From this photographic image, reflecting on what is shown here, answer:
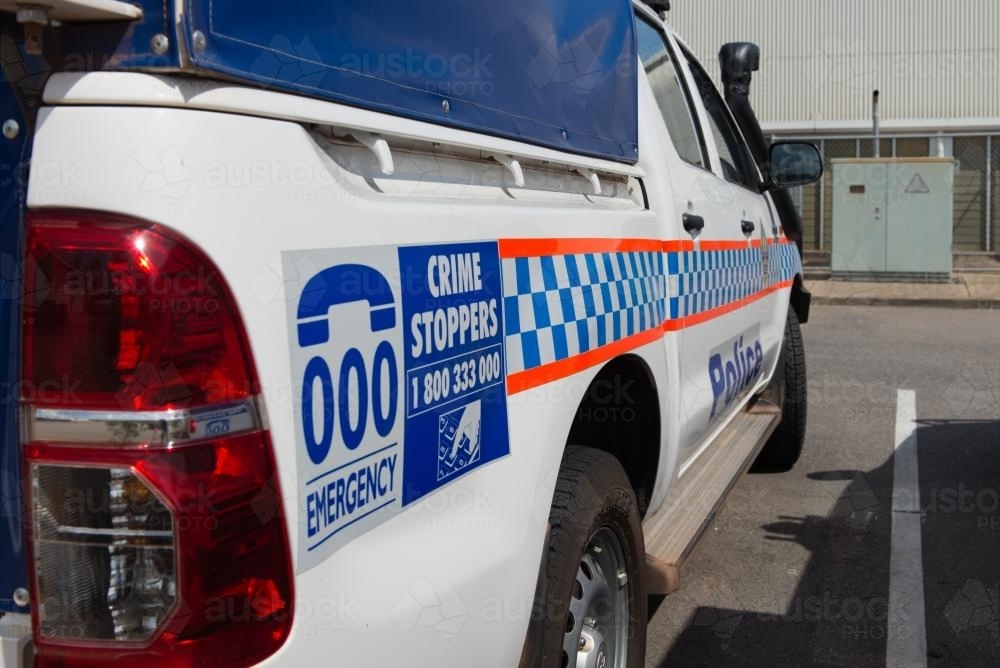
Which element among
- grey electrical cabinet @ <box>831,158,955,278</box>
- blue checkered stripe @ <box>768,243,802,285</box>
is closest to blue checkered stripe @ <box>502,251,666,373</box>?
blue checkered stripe @ <box>768,243,802,285</box>

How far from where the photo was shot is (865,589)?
4.09 m

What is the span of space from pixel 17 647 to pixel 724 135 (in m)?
3.92

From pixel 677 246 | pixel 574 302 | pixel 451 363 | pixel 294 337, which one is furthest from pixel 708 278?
pixel 294 337

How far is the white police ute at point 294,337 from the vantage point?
1.34 metres

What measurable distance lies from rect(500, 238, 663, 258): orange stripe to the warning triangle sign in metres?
13.0

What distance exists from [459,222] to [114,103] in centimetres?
70

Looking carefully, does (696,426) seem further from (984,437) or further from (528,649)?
(984,437)

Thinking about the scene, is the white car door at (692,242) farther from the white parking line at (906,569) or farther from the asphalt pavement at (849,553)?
the white parking line at (906,569)

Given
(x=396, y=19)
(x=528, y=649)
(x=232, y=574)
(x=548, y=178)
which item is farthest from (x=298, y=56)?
(x=528, y=649)

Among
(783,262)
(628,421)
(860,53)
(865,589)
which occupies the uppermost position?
(860,53)

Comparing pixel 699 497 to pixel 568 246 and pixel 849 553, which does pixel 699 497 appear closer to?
pixel 849 553

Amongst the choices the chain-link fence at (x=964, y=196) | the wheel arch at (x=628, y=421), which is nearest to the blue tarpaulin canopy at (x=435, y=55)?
the wheel arch at (x=628, y=421)

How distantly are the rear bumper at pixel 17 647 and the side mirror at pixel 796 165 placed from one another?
4.22m

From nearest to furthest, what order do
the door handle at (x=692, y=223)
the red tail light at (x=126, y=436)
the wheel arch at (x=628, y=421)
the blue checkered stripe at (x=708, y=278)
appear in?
1. the red tail light at (x=126, y=436)
2. the wheel arch at (x=628, y=421)
3. the blue checkered stripe at (x=708, y=278)
4. the door handle at (x=692, y=223)
